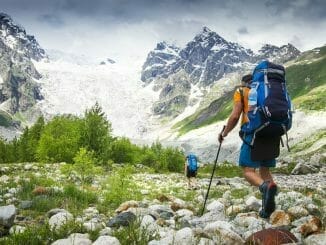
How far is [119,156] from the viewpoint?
53.3 meters

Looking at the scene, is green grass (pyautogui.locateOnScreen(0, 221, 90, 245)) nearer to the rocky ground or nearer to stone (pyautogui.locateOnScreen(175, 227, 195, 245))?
the rocky ground

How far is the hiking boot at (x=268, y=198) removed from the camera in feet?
28.5

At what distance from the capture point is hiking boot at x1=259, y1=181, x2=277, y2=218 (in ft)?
28.5

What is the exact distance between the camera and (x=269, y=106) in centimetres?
891

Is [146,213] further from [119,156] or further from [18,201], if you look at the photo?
[119,156]

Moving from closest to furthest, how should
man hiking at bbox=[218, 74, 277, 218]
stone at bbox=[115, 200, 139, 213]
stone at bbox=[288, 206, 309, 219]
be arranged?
stone at bbox=[288, 206, 309, 219] → man hiking at bbox=[218, 74, 277, 218] → stone at bbox=[115, 200, 139, 213]

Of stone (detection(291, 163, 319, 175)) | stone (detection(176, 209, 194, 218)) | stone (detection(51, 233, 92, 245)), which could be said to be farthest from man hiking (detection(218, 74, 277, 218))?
stone (detection(291, 163, 319, 175))

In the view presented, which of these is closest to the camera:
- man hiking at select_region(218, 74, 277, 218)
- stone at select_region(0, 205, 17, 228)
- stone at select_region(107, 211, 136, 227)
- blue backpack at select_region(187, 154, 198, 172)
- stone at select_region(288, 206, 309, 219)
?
stone at select_region(0, 205, 17, 228)

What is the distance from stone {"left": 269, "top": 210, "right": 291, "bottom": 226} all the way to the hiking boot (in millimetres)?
113

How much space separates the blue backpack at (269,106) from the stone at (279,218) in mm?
1449

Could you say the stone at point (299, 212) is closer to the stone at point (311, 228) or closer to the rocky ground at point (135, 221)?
the rocky ground at point (135, 221)

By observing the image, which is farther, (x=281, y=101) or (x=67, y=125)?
(x=67, y=125)

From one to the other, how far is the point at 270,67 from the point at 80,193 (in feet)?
20.6

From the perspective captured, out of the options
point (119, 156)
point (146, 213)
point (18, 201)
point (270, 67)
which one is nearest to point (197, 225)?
point (146, 213)
